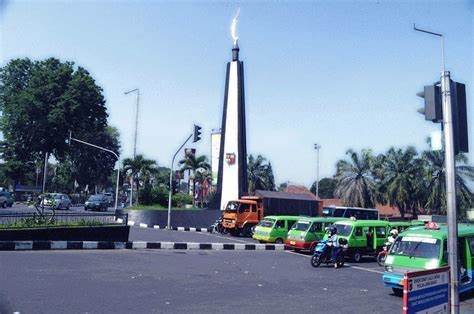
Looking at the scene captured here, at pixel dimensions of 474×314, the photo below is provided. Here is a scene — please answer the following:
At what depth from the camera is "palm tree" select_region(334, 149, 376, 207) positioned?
4728cm

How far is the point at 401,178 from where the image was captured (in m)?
45.0

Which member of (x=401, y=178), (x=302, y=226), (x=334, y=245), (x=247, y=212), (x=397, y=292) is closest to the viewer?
(x=397, y=292)

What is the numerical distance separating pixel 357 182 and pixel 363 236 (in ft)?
98.4

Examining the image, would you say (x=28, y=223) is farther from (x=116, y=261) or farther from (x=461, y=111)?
(x=461, y=111)

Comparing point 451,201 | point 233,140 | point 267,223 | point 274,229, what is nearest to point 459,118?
point 451,201

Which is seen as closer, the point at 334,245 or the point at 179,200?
the point at 334,245

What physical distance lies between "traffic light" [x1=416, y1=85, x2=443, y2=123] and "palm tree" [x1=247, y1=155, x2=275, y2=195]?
1964 inches

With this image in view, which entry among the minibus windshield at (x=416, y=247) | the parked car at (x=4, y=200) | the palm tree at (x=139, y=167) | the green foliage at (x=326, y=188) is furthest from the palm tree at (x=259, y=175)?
the minibus windshield at (x=416, y=247)

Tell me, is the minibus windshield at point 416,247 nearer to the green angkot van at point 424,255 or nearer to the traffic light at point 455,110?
the green angkot van at point 424,255

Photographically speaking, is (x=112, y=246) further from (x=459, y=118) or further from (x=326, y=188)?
(x=326, y=188)

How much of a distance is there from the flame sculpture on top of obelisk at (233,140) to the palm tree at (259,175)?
22.1 metres

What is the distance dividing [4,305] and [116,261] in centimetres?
666

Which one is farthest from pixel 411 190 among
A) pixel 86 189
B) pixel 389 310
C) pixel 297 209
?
pixel 86 189

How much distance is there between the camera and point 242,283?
38.4 feet
